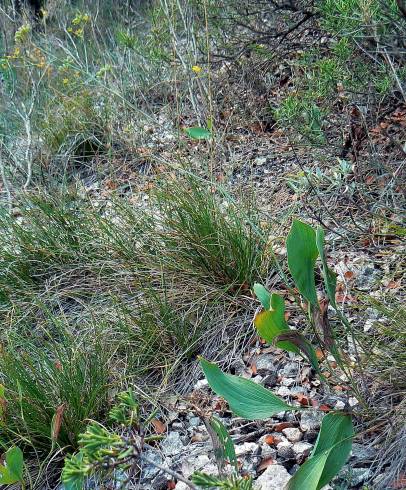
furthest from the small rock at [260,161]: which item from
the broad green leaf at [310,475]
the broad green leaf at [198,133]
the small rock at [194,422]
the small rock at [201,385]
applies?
the broad green leaf at [310,475]

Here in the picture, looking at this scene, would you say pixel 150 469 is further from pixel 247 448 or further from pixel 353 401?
pixel 353 401

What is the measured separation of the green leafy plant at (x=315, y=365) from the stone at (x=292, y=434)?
11.9 inches

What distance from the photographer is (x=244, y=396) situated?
164cm

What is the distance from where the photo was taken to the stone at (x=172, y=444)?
2.01 m

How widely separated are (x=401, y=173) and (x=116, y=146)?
2.14 m

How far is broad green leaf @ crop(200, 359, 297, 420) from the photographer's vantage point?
5.23 ft

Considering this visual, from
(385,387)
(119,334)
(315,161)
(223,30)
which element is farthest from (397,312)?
(223,30)

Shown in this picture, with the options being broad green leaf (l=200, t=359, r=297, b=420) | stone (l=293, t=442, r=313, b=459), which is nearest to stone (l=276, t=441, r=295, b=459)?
stone (l=293, t=442, r=313, b=459)

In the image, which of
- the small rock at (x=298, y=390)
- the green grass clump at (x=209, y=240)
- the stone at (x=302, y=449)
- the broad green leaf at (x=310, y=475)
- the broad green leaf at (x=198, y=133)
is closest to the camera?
the broad green leaf at (x=310, y=475)

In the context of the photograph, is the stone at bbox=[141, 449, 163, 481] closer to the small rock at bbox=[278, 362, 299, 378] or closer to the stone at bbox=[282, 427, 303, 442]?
the stone at bbox=[282, 427, 303, 442]

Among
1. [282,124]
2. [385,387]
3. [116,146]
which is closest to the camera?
[385,387]

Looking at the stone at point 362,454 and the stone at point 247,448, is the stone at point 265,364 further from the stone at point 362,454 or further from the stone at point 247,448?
the stone at point 362,454

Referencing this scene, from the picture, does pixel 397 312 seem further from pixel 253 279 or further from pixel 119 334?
pixel 119 334

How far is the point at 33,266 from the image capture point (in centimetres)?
309
